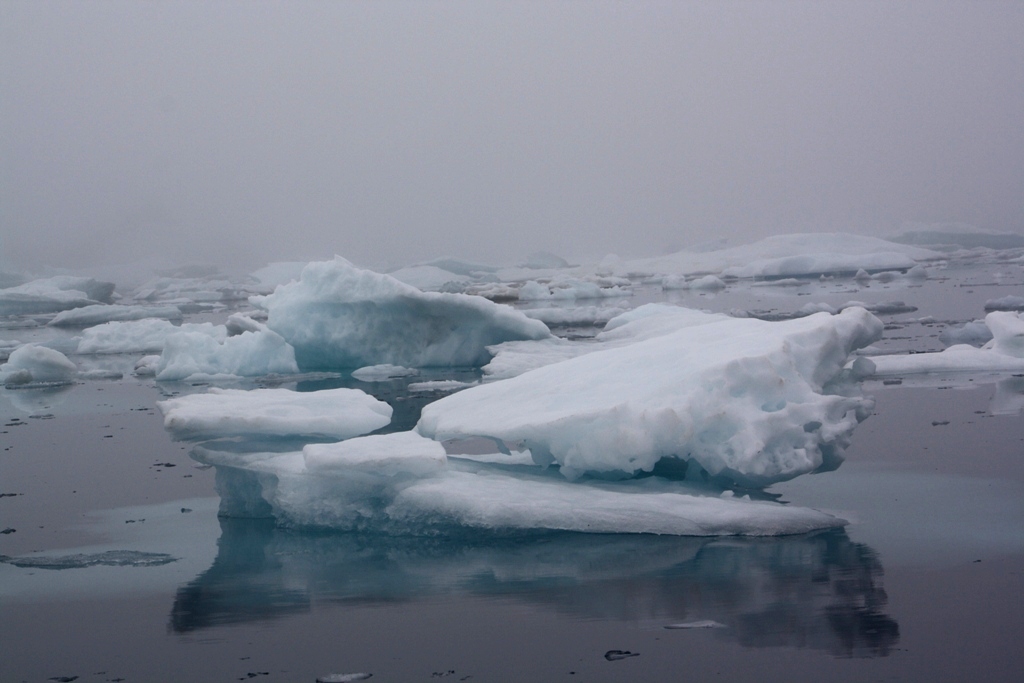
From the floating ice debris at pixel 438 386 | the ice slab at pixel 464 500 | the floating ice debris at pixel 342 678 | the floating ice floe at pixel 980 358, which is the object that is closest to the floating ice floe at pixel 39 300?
the floating ice debris at pixel 438 386

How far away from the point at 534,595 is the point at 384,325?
25.1ft

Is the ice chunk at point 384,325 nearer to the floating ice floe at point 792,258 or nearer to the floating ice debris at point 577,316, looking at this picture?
the floating ice debris at point 577,316

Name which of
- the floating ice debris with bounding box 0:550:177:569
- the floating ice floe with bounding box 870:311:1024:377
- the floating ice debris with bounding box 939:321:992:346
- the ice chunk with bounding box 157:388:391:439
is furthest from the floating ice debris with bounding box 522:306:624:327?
the floating ice debris with bounding box 0:550:177:569

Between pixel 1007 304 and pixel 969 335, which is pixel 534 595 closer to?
pixel 969 335

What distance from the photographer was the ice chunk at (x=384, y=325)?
404 inches

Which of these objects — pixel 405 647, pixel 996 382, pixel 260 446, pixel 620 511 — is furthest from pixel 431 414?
pixel 996 382

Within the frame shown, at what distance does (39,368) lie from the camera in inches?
439

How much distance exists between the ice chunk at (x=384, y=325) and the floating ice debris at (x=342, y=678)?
7512 millimetres

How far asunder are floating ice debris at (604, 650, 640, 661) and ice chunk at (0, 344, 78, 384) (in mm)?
9888

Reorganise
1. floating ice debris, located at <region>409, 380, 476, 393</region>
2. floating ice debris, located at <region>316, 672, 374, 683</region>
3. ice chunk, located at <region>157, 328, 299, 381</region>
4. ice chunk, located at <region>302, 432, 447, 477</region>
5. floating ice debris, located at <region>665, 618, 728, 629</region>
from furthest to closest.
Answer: ice chunk, located at <region>157, 328, 299, 381</region>, floating ice debris, located at <region>409, 380, 476, 393</region>, ice chunk, located at <region>302, 432, 447, 477</region>, floating ice debris, located at <region>665, 618, 728, 629</region>, floating ice debris, located at <region>316, 672, 374, 683</region>

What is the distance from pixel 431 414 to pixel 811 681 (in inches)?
109

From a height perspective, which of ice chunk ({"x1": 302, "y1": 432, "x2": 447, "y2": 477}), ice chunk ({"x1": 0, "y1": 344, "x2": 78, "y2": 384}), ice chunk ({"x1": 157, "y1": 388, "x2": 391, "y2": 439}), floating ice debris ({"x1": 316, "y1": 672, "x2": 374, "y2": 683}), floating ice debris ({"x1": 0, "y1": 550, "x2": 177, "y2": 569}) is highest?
ice chunk ({"x1": 0, "y1": 344, "x2": 78, "y2": 384})

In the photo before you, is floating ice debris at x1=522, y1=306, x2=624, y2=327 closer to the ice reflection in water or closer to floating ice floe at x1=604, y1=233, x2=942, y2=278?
the ice reflection in water

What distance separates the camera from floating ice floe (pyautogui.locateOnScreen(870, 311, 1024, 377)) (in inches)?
329
